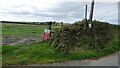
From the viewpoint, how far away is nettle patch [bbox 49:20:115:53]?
1120 centimetres

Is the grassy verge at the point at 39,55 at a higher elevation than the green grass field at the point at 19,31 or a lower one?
lower

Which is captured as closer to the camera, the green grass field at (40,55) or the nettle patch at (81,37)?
the green grass field at (40,55)

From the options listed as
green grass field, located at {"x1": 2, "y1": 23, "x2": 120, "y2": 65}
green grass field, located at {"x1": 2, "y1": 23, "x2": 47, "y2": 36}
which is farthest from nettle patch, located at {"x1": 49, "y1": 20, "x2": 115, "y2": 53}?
green grass field, located at {"x1": 2, "y1": 23, "x2": 47, "y2": 36}

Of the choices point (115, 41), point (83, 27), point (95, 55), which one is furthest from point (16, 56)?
point (115, 41)

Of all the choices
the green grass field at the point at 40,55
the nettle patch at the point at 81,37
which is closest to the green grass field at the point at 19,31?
the nettle patch at the point at 81,37

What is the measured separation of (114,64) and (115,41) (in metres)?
5.41

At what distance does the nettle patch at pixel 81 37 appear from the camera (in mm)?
11202

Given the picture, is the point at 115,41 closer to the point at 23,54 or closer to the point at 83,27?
A: the point at 83,27

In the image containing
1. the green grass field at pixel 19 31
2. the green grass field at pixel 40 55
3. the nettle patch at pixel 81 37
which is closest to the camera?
the green grass field at pixel 40 55

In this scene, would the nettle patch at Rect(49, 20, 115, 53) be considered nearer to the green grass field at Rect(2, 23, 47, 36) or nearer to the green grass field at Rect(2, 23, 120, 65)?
the green grass field at Rect(2, 23, 120, 65)

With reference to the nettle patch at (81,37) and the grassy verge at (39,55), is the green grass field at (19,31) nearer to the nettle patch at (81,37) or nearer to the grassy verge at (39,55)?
the nettle patch at (81,37)

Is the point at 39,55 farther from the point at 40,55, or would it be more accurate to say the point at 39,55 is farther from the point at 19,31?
the point at 19,31

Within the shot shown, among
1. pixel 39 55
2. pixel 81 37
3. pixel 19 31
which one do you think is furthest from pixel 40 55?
pixel 19 31

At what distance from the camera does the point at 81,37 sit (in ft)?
40.5
